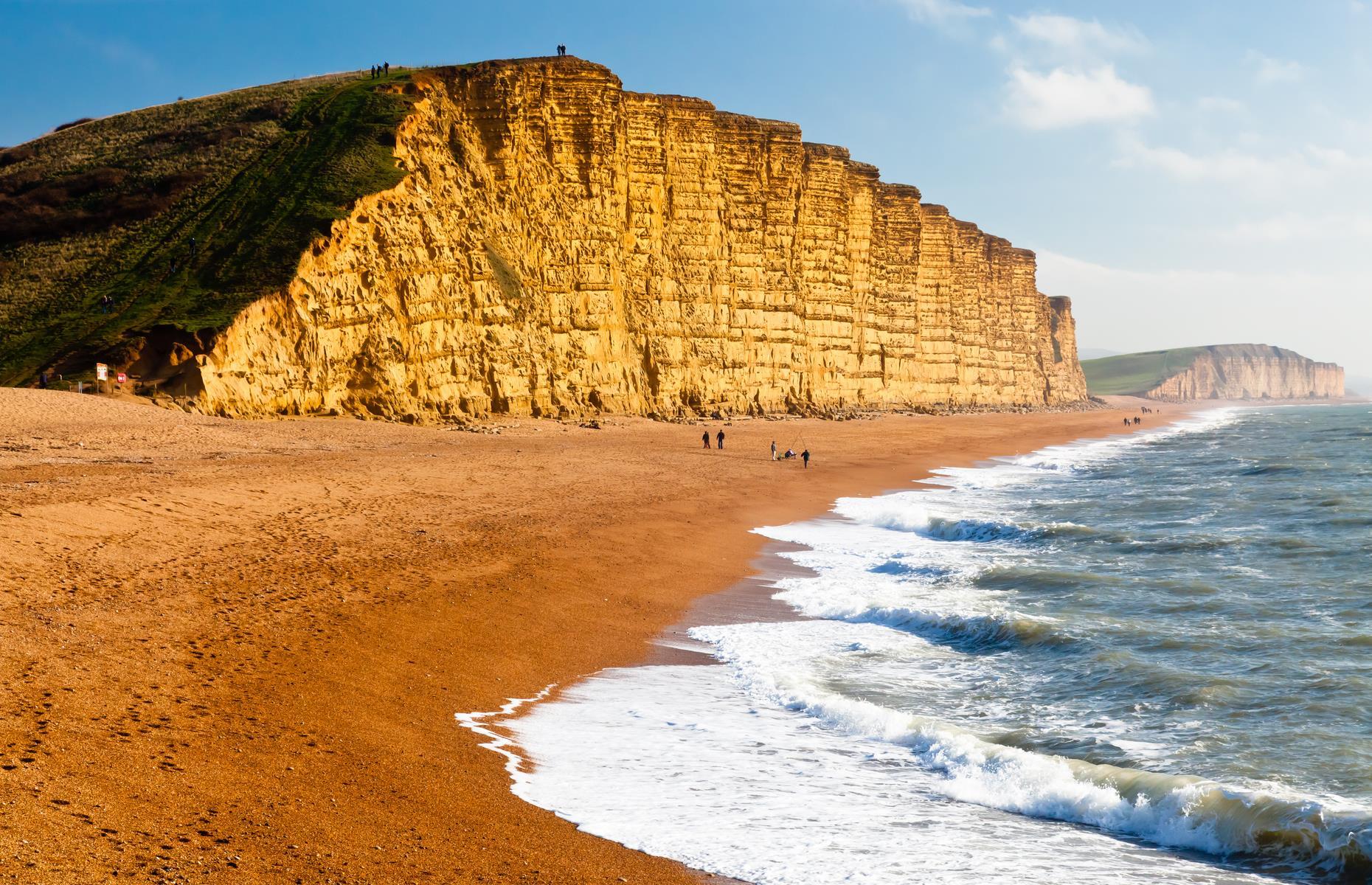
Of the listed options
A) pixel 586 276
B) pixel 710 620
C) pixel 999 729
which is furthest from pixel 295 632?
pixel 586 276

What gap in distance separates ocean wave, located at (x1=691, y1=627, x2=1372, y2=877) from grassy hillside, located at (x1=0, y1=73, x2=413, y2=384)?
2793 cm

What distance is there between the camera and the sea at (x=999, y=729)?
7.22 m

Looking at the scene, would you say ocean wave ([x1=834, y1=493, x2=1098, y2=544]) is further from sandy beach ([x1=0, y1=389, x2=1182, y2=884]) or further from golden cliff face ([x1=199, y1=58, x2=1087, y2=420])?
golden cliff face ([x1=199, y1=58, x2=1087, y2=420])

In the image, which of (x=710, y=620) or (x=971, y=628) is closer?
(x=971, y=628)

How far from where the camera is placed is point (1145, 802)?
26.5ft

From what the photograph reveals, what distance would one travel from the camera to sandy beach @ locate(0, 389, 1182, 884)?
5.91 meters

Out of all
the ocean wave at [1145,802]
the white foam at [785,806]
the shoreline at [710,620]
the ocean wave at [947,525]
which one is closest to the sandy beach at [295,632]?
the shoreline at [710,620]

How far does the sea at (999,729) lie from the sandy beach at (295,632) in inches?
33.4

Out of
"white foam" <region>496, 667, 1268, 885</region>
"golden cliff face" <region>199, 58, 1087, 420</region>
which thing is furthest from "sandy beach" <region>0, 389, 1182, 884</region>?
"golden cliff face" <region>199, 58, 1087, 420</region>

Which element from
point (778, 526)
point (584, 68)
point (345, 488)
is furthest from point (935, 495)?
point (584, 68)

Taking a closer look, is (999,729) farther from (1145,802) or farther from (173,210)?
(173,210)

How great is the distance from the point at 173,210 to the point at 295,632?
34656 mm

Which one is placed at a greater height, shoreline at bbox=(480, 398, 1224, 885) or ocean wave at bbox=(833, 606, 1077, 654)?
shoreline at bbox=(480, 398, 1224, 885)

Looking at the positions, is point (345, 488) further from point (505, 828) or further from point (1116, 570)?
Result: point (1116, 570)
